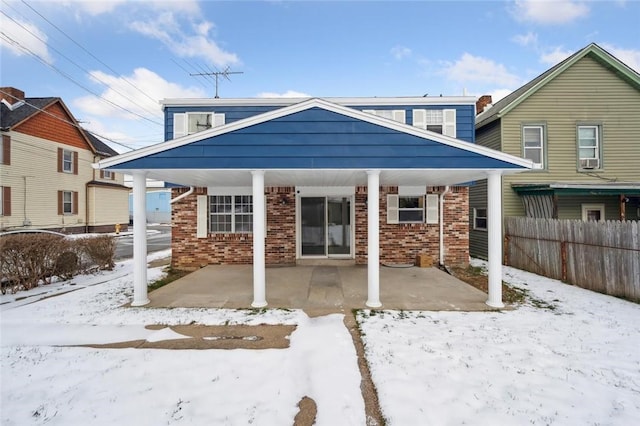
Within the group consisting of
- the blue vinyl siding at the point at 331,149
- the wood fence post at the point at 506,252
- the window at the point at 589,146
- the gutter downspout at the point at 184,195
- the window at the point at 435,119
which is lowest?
the wood fence post at the point at 506,252

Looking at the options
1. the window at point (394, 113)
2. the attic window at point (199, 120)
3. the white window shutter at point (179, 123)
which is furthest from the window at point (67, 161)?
the window at point (394, 113)

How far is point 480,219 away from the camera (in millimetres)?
11836

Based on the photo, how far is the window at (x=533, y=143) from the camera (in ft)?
35.4

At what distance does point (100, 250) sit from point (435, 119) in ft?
37.9

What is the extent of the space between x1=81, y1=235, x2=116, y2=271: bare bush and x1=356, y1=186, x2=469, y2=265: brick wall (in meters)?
7.96

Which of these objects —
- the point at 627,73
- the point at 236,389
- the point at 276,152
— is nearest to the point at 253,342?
the point at 236,389

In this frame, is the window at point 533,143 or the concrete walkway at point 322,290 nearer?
the concrete walkway at point 322,290

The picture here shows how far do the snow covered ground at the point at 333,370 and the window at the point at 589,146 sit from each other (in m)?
8.00

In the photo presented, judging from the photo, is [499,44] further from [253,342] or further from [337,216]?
[253,342]

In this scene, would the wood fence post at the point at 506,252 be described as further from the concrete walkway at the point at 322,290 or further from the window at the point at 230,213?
the window at the point at 230,213

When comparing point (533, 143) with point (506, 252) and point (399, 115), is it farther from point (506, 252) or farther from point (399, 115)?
point (399, 115)

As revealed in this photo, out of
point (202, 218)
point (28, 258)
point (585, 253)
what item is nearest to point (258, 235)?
point (202, 218)

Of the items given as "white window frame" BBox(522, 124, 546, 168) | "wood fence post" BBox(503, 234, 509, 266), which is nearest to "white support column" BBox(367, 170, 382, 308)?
"wood fence post" BBox(503, 234, 509, 266)

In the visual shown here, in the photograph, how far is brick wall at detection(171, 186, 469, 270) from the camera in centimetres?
953
